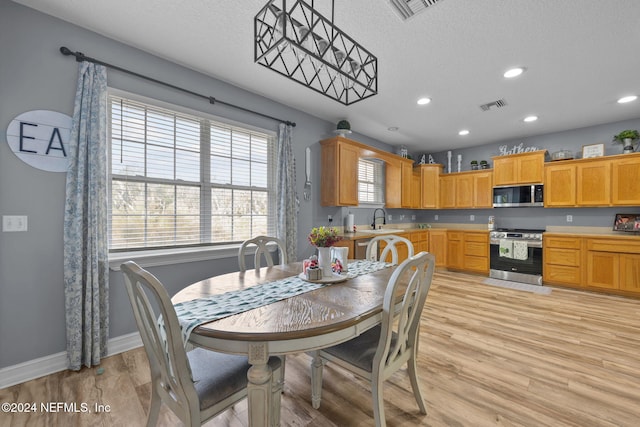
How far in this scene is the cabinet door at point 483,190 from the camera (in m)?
5.24

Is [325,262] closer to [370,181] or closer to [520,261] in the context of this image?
[370,181]

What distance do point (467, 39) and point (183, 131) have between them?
2.73 metres

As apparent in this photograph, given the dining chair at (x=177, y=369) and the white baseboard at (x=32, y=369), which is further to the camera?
the white baseboard at (x=32, y=369)

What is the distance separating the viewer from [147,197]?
2.45 m

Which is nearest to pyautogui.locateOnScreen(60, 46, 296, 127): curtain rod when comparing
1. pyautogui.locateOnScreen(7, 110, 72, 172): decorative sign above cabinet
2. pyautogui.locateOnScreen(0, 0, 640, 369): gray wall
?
pyautogui.locateOnScreen(0, 0, 640, 369): gray wall

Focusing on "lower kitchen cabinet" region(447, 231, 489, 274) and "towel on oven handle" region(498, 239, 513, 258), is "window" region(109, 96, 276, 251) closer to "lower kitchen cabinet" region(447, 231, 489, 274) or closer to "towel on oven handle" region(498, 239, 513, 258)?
"lower kitchen cabinet" region(447, 231, 489, 274)

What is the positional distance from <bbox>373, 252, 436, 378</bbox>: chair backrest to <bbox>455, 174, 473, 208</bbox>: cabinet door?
4.70 metres

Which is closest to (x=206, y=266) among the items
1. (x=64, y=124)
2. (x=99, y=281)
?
(x=99, y=281)

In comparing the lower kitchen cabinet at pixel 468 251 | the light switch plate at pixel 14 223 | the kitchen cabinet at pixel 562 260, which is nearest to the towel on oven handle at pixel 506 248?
the lower kitchen cabinet at pixel 468 251

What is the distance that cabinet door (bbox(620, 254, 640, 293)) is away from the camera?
12.0 ft

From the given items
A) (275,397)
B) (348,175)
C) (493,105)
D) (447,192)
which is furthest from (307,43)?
(447,192)

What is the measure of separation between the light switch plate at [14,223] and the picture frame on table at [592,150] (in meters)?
6.96

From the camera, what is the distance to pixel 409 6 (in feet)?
5.99

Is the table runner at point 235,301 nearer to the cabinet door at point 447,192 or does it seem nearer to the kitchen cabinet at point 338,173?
the kitchen cabinet at point 338,173
